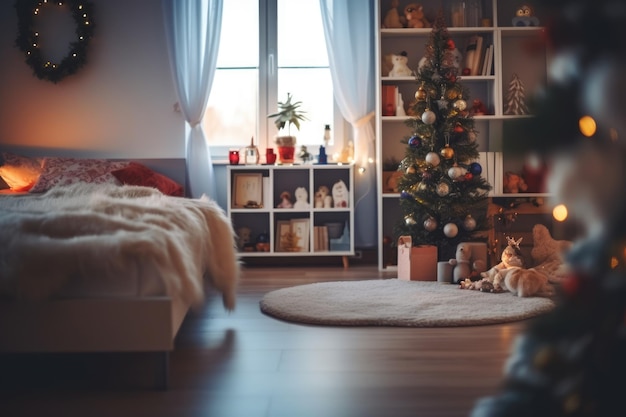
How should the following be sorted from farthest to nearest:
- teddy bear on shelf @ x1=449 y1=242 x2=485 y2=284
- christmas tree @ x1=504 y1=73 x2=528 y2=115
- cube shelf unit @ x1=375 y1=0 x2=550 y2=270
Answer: christmas tree @ x1=504 y1=73 x2=528 y2=115 → cube shelf unit @ x1=375 y1=0 x2=550 y2=270 → teddy bear on shelf @ x1=449 y1=242 x2=485 y2=284

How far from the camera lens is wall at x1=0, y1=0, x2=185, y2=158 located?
5504mm

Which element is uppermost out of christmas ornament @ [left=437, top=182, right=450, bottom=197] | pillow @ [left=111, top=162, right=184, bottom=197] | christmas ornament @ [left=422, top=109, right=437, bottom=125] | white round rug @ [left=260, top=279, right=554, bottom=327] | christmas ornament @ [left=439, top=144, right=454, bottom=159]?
christmas ornament @ [left=422, top=109, right=437, bottom=125]

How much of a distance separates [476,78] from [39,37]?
317cm

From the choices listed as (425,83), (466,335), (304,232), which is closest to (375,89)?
(425,83)

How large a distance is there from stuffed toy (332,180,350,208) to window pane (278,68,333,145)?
0.43m

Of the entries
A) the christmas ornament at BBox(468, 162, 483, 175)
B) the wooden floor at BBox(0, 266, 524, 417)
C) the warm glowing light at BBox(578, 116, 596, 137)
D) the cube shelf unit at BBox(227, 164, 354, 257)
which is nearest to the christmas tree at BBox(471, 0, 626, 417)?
the warm glowing light at BBox(578, 116, 596, 137)

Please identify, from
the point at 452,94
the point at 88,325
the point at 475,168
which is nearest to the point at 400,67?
the point at 452,94

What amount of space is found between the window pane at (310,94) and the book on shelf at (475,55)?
1080mm

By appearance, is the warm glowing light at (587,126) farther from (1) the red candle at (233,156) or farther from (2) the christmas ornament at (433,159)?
(1) the red candle at (233,156)

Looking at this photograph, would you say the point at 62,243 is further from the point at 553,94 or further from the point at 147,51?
the point at 147,51

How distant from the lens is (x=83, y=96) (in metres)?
5.52

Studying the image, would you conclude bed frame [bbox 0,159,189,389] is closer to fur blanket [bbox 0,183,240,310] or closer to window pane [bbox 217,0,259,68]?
fur blanket [bbox 0,183,240,310]

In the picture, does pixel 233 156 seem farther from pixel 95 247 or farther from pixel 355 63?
pixel 95 247

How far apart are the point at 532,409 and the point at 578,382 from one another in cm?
10
